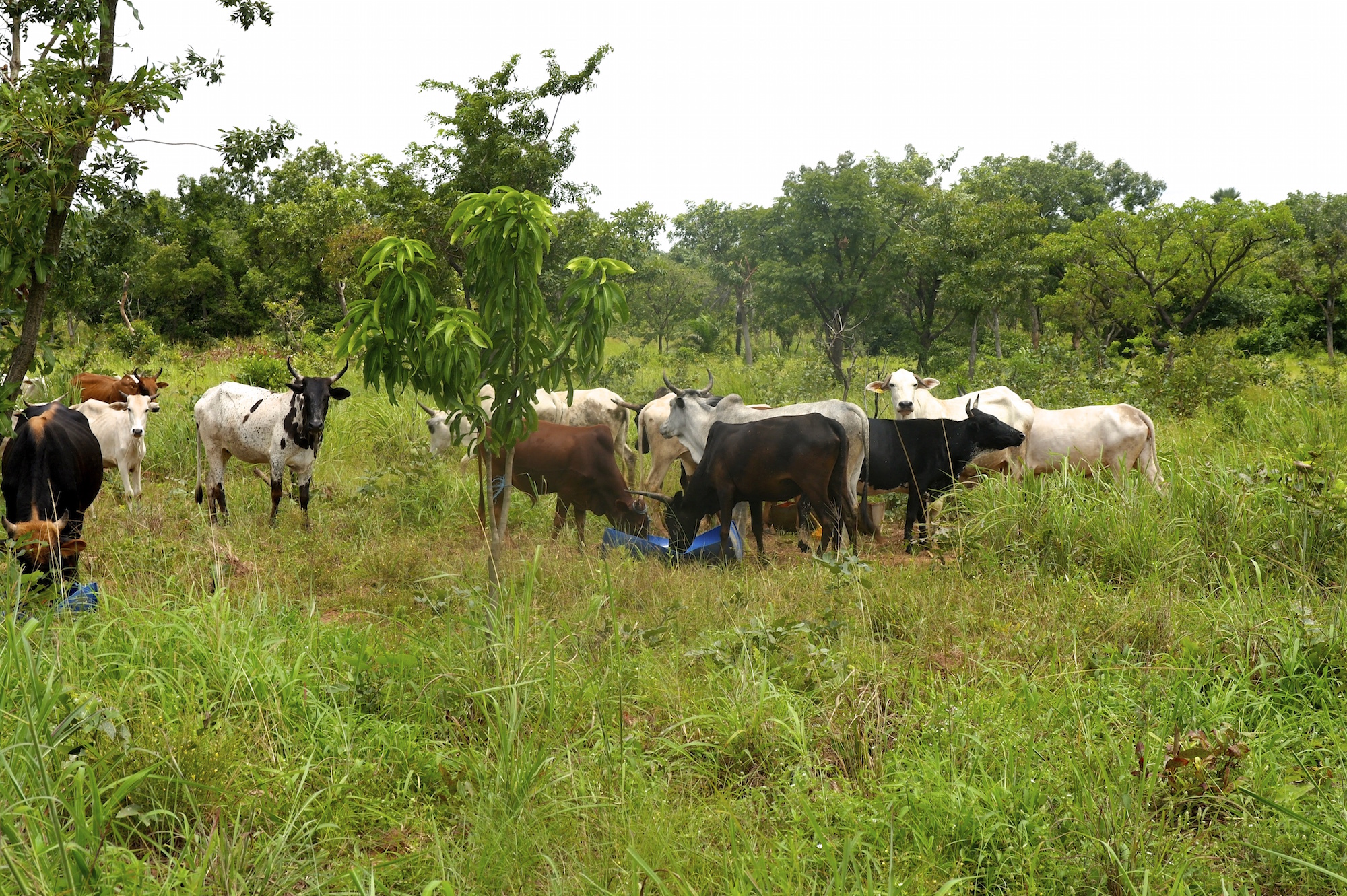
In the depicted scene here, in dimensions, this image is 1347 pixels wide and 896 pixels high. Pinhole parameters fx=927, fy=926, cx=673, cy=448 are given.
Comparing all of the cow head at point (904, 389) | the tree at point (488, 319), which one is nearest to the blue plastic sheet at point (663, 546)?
the tree at point (488, 319)

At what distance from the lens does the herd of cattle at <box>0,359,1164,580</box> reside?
748cm

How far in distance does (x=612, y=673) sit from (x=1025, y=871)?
1964 mm

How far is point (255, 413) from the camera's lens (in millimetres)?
8633

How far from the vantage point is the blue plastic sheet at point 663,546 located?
716 centimetres

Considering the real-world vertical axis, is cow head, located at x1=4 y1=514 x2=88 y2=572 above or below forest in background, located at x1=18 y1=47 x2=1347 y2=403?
below

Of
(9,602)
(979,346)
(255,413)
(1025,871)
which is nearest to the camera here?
(1025,871)

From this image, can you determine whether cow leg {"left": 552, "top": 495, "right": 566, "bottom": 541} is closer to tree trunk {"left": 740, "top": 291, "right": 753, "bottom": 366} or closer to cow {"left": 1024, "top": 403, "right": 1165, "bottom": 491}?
cow {"left": 1024, "top": 403, "right": 1165, "bottom": 491}

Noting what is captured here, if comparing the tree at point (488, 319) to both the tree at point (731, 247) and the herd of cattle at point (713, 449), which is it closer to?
the herd of cattle at point (713, 449)

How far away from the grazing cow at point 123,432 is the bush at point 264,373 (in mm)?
4412

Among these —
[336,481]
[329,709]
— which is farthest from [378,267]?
[336,481]

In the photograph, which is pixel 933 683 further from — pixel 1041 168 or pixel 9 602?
pixel 1041 168

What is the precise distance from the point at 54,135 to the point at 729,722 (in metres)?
3.65

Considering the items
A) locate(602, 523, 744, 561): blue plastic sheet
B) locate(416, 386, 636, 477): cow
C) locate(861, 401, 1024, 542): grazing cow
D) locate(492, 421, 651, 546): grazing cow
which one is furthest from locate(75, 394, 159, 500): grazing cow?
locate(861, 401, 1024, 542): grazing cow

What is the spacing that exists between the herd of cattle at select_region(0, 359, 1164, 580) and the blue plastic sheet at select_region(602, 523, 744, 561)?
5.7 inches
